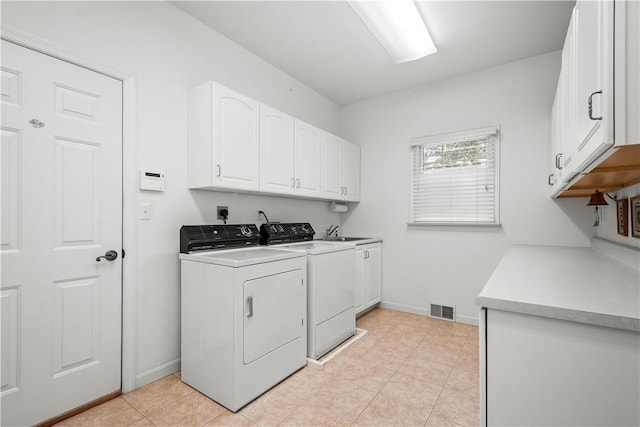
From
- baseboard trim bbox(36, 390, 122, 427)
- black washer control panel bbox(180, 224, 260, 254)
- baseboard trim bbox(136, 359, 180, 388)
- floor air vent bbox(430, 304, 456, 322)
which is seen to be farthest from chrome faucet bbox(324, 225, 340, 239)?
baseboard trim bbox(36, 390, 122, 427)

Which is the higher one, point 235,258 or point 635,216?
point 635,216

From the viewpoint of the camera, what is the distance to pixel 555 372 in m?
0.92

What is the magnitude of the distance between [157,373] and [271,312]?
3.29 feet

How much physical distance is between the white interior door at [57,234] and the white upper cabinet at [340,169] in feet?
6.87

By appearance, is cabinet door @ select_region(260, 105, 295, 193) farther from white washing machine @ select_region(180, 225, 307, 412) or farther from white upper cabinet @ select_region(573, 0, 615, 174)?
white upper cabinet @ select_region(573, 0, 615, 174)

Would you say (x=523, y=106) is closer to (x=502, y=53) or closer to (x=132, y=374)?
(x=502, y=53)

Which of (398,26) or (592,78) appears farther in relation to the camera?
(398,26)

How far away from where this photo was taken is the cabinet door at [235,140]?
7.48ft

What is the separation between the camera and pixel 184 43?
240 centimetres

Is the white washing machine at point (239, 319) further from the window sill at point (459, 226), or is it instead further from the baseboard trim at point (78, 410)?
the window sill at point (459, 226)

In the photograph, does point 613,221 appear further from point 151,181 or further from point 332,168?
point 151,181

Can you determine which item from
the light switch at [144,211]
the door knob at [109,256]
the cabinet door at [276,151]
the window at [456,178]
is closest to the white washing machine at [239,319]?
the light switch at [144,211]

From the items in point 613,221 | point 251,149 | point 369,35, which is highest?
point 369,35

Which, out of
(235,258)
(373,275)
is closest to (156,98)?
(235,258)
